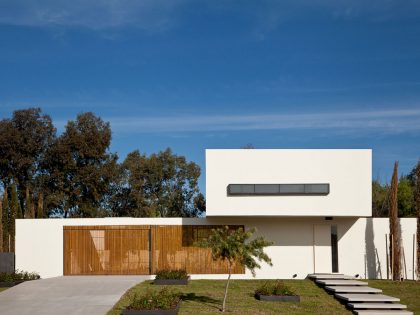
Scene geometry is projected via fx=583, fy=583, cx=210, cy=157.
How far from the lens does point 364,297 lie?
17.3 metres

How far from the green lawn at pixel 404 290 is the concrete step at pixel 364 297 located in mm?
603

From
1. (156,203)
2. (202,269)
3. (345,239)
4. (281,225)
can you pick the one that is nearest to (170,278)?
(202,269)

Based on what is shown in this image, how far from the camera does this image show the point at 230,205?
22.5 meters

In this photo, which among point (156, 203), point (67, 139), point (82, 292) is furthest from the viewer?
point (156, 203)

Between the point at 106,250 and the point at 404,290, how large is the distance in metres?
11.6

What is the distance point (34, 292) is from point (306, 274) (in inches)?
423

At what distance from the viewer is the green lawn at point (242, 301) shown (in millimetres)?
15758

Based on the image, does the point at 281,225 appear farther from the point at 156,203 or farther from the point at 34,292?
the point at 156,203

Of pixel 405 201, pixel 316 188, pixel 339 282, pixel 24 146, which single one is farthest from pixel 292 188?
pixel 24 146

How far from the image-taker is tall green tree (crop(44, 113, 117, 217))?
3706 centimetres

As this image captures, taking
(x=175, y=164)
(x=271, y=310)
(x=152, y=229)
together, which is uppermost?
(x=175, y=164)

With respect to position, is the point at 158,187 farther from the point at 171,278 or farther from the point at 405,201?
the point at 171,278

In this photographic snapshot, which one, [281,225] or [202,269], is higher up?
[281,225]

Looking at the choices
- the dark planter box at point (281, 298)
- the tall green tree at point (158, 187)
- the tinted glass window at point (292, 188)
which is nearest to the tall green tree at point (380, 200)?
the tall green tree at point (158, 187)
